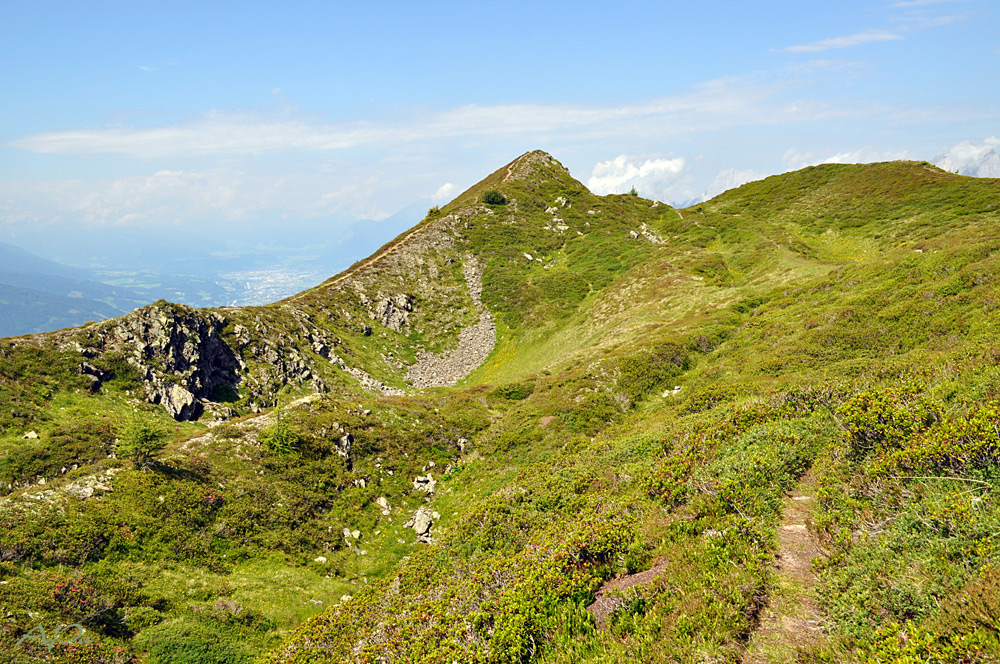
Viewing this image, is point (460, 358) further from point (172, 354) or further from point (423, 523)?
point (423, 523)

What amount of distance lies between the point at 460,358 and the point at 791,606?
2148 inches

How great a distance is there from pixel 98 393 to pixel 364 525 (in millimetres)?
28090

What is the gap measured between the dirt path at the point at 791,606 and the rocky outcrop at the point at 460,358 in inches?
1884

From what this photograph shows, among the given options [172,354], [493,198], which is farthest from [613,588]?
[493,198]

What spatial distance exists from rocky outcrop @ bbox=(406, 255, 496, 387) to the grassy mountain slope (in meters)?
5.82

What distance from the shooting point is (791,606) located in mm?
6484

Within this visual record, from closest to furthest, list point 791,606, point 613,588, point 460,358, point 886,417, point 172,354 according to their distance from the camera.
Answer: point 791,606 < point 613,588 < point 886,417 < point 172,354 < point 460,358

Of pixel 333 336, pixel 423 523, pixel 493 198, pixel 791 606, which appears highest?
pixel 493 198

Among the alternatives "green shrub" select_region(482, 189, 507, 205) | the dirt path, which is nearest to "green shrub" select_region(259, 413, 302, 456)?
the dirt path

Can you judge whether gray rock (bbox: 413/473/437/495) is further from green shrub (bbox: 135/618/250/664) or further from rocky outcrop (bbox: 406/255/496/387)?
rocky outcrop (bbox: 406/255/496/387)

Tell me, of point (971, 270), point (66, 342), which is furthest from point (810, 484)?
point (66, 342)

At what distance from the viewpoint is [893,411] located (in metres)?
8.86

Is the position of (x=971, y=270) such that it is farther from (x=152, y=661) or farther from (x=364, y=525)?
(x=152, y=661)

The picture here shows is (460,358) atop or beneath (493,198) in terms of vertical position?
beneath
